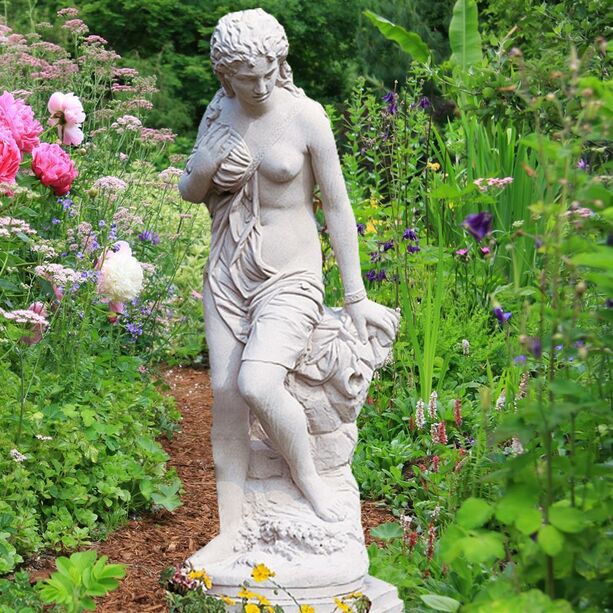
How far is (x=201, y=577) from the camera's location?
12.6 feet

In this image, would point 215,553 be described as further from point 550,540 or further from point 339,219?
point 550,540

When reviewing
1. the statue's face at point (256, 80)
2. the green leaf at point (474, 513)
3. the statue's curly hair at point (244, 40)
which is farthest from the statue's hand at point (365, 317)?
the green leaf at point (474, 513)

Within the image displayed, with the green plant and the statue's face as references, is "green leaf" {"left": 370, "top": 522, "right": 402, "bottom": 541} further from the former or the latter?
the statue's face

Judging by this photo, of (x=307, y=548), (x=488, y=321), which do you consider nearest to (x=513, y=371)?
(x=488, y=321)

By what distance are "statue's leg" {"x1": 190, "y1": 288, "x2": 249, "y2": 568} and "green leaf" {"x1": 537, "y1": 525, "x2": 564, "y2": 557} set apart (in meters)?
1.77

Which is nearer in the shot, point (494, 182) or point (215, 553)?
point (215, 553)

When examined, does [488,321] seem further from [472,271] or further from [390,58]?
[390,58]

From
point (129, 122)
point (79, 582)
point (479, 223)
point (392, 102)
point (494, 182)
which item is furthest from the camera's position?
point (392, 102)

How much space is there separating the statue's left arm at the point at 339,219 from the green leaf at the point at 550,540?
1.86 m

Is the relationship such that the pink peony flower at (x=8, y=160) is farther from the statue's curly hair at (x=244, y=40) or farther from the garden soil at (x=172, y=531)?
the garden soil at (x=172, y=531)

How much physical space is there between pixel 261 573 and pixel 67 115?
2.55m

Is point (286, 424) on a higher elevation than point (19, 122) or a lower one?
lower

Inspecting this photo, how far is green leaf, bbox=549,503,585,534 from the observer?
7.93 ft

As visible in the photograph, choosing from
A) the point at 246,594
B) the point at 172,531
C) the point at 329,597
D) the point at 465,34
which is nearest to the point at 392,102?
the point at 465,34
